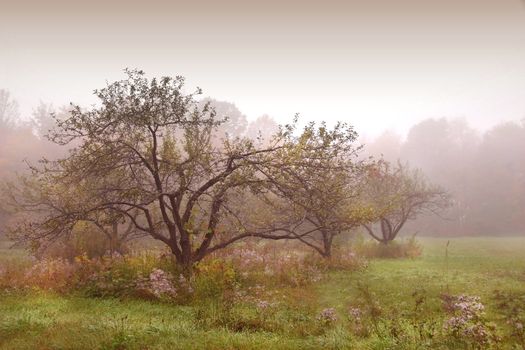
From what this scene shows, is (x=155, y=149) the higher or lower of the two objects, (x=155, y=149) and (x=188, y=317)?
the higher

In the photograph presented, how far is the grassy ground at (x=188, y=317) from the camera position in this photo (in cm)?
862

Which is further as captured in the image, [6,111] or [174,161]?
[6,111]

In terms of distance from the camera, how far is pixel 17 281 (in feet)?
49.6

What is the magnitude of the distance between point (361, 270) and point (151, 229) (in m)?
12.1

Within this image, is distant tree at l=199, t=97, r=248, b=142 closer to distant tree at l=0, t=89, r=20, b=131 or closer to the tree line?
distant tree at l=0, t=89, r=20, b=131

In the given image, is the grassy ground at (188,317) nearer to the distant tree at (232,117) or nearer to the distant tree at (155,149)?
the distant tree at (155,149)

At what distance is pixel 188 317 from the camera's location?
11398 mm

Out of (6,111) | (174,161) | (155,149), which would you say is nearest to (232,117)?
(6,111)

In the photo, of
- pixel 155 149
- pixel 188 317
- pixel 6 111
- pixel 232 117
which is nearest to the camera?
pixel 188 317

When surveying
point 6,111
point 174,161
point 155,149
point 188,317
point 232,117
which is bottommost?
point 188,317

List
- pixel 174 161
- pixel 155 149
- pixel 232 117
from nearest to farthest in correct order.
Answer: pixel 155 149 < pixel 174 161 < pixel 232 117

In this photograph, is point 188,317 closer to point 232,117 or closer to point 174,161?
point 174,161

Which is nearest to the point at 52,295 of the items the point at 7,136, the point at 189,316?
the point at 189,316

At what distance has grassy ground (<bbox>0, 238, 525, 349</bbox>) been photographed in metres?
8.62
